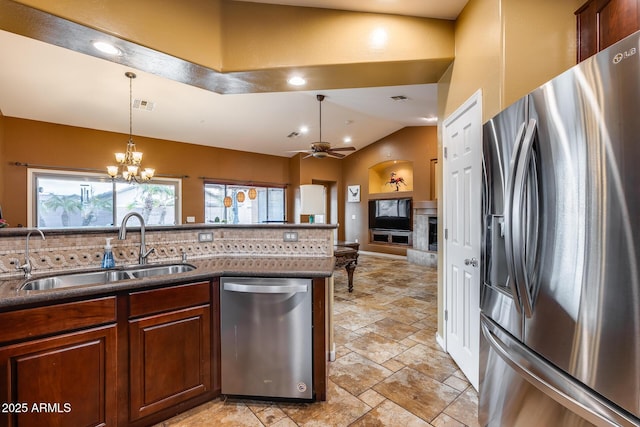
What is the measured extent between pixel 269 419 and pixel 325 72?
2.58 metres

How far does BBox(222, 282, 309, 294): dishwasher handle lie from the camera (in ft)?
5.88

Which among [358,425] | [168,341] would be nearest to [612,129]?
[358,425]

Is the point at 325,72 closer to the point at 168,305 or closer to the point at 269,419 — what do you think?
the point at 168,305

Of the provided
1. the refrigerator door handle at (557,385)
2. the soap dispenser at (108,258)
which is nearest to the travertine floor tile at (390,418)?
the refrigerator door handle at (557,385)

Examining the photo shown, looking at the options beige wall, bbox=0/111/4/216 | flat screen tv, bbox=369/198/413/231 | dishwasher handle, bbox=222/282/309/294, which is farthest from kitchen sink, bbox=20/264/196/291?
flat screen tv, bbox=369/198/413/231

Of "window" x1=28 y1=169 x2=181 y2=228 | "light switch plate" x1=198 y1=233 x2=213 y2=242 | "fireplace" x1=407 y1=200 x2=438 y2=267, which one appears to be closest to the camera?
"light switch plate" x1=198 y1=233 x2=213 y2=242

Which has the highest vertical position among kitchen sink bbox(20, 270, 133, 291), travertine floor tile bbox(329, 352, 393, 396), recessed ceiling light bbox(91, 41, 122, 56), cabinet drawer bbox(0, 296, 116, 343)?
recessed ceiling light bbox(91, 41, 122, 56)

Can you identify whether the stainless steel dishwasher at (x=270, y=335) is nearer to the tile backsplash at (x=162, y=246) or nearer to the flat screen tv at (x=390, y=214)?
the tile backsplash at (x=162, y=246)

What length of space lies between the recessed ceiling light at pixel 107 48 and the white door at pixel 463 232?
8.21 feet

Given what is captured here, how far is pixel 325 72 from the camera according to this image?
2.37 m

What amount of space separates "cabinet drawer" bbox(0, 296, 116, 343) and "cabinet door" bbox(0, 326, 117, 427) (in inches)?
1.7

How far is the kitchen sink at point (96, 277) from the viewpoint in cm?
167

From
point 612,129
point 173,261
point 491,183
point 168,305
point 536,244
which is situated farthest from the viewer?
point 173,261

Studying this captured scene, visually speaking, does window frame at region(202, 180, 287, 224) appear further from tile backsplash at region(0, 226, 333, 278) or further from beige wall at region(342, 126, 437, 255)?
tile backsplash at region(0, 226, 333, 278)
